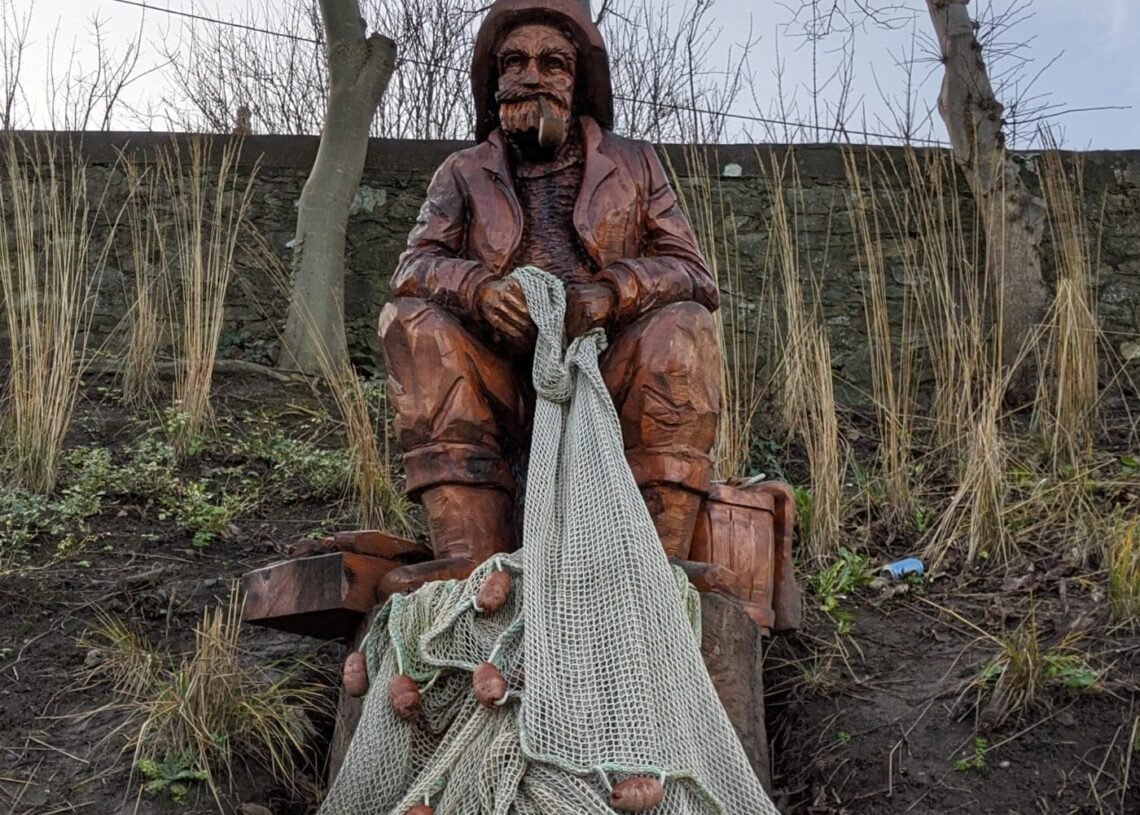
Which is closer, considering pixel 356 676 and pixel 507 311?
pixel 356 676

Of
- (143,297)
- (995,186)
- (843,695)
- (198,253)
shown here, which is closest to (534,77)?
(843,695)

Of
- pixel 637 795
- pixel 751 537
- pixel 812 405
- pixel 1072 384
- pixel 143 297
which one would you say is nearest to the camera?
pixel 637 795

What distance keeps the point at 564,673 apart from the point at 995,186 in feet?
16.2

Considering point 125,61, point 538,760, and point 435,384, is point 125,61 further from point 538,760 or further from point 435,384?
point 538,760

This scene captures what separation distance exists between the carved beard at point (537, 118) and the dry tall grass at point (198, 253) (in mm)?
2685

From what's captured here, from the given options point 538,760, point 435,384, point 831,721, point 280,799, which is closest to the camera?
point 538,760

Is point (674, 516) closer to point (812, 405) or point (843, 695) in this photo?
point (843, 695)

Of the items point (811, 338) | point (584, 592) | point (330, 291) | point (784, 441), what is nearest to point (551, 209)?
point (584, 592)

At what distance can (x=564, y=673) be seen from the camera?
2.51 meters

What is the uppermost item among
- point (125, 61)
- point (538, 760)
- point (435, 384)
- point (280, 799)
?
point (125, 61)

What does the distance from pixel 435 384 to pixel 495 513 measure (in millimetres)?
303

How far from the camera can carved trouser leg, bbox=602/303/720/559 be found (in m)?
2.97

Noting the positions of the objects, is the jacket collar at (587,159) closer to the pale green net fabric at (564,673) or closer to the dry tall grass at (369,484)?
the pale green net fabric at (564,673)

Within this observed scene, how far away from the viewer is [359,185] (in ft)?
23.8
